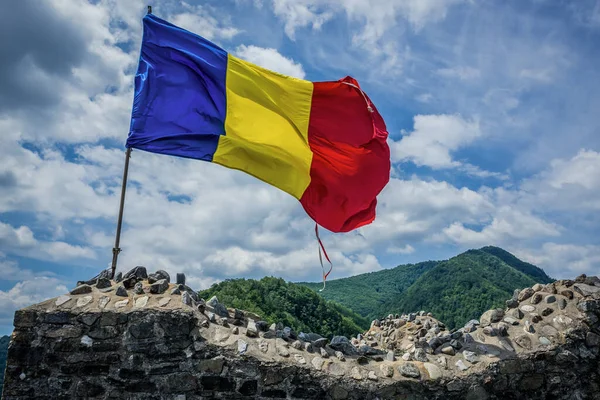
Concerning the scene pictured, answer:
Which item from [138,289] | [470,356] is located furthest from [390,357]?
[138,289]

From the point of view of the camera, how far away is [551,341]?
6.85m

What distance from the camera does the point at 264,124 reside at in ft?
24.8

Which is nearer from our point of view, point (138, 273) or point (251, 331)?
point (251, 331)

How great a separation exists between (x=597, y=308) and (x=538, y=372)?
4.50 ft

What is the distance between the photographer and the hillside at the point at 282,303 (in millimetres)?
27000

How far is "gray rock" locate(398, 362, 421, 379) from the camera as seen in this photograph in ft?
20.7

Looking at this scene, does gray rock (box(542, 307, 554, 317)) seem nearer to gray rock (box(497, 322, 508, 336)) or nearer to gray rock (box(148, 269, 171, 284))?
gray rock (box(497, 322, 508, 336))

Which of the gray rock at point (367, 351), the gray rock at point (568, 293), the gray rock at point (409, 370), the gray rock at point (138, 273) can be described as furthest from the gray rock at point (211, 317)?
the gray rock at point (568, 293)

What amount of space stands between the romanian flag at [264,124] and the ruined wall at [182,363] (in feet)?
6.86

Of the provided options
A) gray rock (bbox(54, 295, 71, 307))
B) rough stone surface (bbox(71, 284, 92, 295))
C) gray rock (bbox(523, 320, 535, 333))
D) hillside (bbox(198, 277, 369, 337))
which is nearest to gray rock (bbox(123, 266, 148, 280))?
rough stone surface (bbox(71, 284, 92, 295))

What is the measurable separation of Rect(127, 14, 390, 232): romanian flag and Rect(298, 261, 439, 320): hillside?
185 feet

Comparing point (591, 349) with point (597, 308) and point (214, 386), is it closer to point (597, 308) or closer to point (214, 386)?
point (597, 308)

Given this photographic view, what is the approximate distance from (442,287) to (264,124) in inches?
2407

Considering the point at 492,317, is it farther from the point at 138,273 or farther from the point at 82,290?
the point at 82,290
